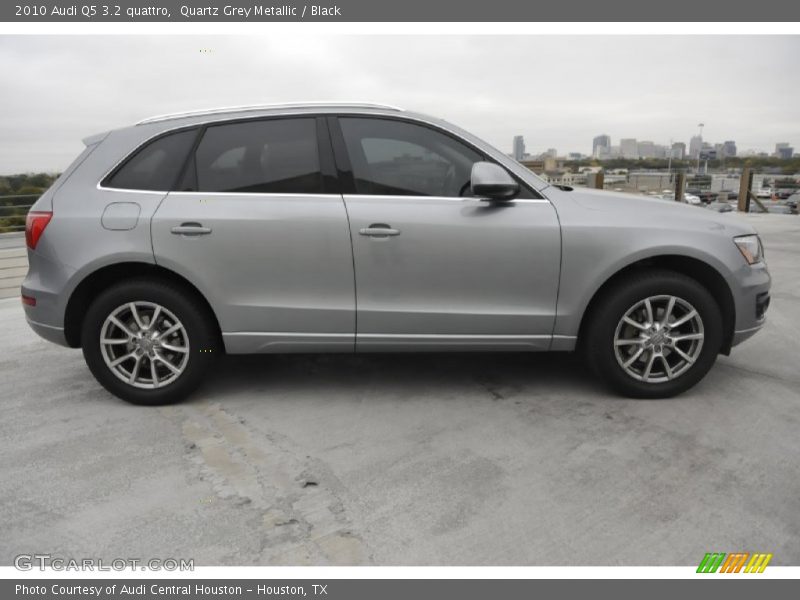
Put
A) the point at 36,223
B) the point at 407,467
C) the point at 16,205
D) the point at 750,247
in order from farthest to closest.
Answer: the point at 16,205 → the point at 750,247 → the point at 36,223 → the point at 407,467

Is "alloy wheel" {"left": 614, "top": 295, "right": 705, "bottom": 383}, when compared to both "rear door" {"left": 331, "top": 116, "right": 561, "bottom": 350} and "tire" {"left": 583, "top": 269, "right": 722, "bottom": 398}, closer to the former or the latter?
"tire" {"left": 583, "top": 269, "right": 722, "bottom": 398}

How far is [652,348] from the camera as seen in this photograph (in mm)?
3680

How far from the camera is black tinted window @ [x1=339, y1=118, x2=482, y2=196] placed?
3.58m

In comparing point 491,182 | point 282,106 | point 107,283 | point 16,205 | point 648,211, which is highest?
point 282,106

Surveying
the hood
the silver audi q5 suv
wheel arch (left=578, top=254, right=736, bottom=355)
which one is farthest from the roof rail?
wheel arch (left=578, top=254, right=736, bottom=355)

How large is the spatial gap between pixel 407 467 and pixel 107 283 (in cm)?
218

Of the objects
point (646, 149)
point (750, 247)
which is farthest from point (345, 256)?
point (646, 149)

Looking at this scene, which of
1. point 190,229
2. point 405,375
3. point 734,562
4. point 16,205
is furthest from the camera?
point 16,205

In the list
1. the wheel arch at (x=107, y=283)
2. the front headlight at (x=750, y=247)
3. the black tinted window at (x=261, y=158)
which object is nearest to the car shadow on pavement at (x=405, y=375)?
the wheel arch at (x=107, y=283)

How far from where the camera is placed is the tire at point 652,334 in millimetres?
3615

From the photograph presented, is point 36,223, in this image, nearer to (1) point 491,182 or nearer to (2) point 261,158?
(2) point 261,158

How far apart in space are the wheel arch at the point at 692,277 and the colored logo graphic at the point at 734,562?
165cm

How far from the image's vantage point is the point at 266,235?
11.5ft

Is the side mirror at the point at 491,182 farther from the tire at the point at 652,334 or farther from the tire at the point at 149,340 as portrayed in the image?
the tire at the point at 149,340
